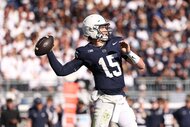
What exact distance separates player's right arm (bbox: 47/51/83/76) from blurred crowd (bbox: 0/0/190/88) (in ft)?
24.9

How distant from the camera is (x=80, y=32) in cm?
1892

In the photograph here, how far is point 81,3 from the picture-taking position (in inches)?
783

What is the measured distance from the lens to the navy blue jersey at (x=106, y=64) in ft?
26.1

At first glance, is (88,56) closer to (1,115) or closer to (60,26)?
(1,115)

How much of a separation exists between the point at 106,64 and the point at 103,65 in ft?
0.12

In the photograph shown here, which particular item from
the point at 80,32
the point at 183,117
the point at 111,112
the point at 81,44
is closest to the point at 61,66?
the point at 111,112

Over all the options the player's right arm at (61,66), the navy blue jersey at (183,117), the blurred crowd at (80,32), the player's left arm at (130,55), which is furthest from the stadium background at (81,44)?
the player's left arm at (130,55)

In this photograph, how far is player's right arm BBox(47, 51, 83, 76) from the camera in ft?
26.0

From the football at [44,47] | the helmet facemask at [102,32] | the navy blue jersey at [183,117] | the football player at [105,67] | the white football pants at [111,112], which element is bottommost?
the navy blue jersey at [183,117]

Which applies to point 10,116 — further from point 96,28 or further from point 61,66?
point 96,28

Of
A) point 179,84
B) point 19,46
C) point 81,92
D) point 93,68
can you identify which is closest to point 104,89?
point 93,68

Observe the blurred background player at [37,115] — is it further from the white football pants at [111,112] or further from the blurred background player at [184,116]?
the white football pants at [111,112]

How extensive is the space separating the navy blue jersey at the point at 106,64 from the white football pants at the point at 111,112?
10 centimetres

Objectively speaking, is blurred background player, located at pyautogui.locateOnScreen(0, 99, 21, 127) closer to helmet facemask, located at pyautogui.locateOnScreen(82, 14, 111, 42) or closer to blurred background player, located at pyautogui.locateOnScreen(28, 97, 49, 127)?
blurred background player, located at pyautogui.locateOnScreen(28, 97, 49, 127)
